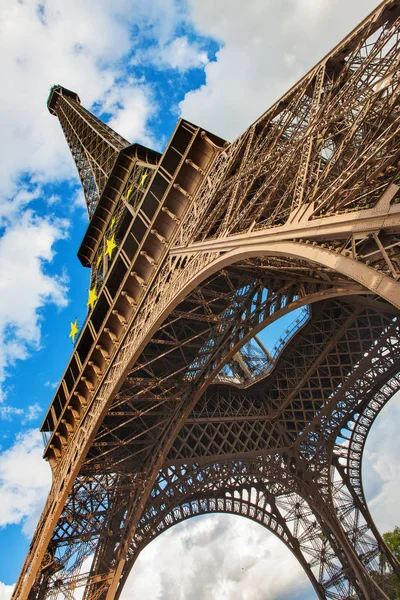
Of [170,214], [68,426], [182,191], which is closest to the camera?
[182,191]

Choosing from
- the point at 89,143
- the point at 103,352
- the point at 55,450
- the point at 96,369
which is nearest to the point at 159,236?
the point at 103,352

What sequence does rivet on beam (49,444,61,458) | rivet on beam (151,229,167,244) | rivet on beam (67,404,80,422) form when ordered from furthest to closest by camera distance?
rivet on beam (49,444,61,458), rivet on beam (67,404,80,422), rivet on beam (151,229,167,244)

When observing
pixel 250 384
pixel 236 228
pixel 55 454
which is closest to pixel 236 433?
pixel 250 384

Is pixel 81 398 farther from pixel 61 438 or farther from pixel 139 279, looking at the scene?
pixel 139 279

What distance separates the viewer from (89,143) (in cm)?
3819

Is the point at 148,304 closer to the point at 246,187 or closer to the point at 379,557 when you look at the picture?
the point at 246,187

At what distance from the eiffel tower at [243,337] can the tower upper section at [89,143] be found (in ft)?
2.22

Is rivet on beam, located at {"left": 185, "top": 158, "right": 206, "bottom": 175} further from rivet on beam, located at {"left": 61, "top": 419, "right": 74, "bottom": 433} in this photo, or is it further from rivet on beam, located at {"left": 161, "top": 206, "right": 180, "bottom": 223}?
rivet on beam, located at {"left": 61, "top": 419, "right": 74, "bottom": 433}

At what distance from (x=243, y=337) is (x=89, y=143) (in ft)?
94.4

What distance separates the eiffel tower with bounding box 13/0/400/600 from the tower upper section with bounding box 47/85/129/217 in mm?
676

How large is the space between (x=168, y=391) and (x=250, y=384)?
827 cm

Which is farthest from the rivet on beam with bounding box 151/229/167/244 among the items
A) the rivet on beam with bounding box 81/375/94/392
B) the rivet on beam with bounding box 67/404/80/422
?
the rivet on beam with bounding box 67/404/80/422

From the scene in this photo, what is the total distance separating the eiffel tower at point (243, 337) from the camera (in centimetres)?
727

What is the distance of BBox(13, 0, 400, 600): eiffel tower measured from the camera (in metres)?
7.27
